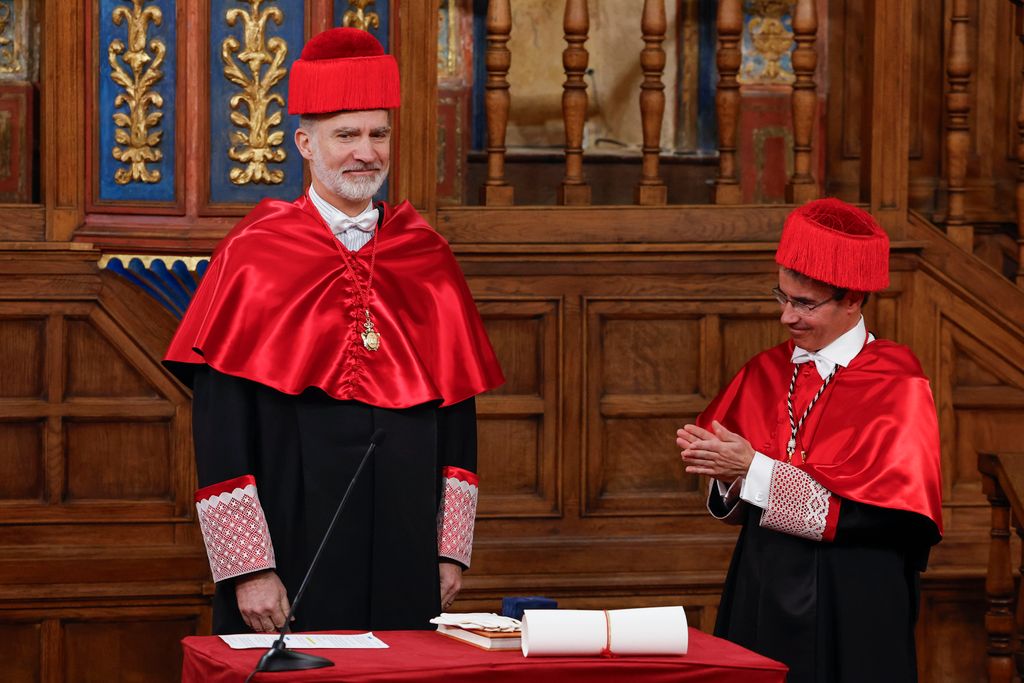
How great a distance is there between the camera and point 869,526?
376cm

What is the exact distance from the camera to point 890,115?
535 centimetres

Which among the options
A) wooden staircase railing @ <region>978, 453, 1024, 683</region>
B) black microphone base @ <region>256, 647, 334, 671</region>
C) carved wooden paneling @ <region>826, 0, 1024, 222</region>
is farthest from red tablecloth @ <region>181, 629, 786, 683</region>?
A: carved wooden paneling @ <region>826, 0, 1024, 222</region>

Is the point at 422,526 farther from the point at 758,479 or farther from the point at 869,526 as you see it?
the point at 869,526

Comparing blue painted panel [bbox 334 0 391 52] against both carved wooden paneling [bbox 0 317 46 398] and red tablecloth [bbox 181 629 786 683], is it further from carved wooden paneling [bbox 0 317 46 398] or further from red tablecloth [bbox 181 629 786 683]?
red tablecloth [bbox 181 629 786 683]

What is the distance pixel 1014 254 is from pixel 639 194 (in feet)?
5.19

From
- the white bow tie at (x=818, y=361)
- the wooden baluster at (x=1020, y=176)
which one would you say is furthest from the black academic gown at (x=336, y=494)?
the wooden baluster at (x=1020, y=176)

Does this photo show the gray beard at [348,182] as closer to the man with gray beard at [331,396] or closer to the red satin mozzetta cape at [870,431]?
the man with gray beard at [331,396]

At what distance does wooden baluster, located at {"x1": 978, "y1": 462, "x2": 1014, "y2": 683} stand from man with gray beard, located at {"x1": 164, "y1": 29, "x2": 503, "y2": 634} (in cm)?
163

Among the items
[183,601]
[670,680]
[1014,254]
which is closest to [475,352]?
[670,680]

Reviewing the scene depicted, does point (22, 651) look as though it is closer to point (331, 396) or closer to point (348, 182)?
point (331, 396)

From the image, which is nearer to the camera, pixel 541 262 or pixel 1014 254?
pixel 541 262

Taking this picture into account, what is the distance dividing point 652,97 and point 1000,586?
1866mm

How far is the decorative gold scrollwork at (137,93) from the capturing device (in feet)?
Answer: 16.1

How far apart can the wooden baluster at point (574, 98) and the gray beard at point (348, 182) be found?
154 cm
